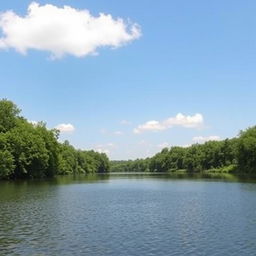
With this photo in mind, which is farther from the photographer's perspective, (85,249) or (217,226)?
(217,226)

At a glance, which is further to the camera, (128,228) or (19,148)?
(19,148)

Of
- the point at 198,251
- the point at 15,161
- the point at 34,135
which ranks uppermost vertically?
the point at 34,135

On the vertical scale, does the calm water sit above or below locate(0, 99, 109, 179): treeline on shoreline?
below

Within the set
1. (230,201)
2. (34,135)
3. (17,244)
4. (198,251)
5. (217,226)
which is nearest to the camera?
(198,251)

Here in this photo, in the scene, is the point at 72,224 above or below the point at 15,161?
below

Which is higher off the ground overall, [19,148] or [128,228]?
[19,148]

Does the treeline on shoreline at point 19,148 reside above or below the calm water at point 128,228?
above

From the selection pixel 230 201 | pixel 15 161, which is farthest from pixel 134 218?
pixel 15 161

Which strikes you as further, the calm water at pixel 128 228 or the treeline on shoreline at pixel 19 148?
the treeline on shoreline at pixel 19 148

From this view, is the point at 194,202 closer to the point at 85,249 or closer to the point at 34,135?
the point at 85,249

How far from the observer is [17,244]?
29031mm

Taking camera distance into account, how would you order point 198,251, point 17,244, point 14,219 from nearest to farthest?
point 198,251
point 17,244
point 14,219

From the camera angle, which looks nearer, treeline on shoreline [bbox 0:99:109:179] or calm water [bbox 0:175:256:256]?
calm water [bbox 0:175:256:256]

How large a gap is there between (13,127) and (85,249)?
339 ft
